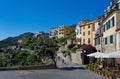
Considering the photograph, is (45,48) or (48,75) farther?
(45,48)

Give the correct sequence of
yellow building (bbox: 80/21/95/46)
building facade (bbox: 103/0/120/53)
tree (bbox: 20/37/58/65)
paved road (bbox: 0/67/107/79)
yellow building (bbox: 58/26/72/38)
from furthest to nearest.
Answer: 1. yellow building (bbox: 58/26/72/38)
2. yellow building (bbox: 80/21/95/46)
3. tree (bbox: 20/37/58/65)
4. building facade (bbox: 103/0/120/53)
5. paved road (bbox: 0/67/107/79)

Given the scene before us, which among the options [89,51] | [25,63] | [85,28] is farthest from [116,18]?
[85,28]

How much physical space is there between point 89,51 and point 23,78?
38742 mm

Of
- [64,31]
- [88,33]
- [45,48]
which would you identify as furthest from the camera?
[64,31]

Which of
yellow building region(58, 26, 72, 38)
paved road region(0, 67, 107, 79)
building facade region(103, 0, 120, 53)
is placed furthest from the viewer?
yellow building region(58, 26, 72, 38)

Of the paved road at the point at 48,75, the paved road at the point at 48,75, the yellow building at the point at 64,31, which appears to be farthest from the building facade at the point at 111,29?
the yellow building at the point at 64,31

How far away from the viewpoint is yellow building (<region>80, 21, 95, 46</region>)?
98.0 m

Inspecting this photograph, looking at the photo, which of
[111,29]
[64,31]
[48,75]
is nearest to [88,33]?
[111,29]

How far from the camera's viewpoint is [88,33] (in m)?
101

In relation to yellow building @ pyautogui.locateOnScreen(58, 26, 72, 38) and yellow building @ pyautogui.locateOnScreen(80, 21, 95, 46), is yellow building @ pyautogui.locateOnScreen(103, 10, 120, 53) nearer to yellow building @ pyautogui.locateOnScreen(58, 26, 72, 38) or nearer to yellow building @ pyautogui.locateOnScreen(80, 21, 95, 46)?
yellow building @ pyautogui.locateOnScreen(80, 21, 95, 46)

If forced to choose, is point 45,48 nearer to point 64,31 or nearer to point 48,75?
point 48,75

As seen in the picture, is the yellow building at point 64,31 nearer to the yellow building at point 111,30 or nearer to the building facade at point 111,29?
the building facade at point 111,29

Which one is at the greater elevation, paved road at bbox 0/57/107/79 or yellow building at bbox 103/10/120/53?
yellow building at bbox 103/10/120/53

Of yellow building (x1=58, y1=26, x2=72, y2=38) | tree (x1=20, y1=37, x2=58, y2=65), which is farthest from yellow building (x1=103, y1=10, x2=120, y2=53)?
yellow building (x1=58, y1=26, x2=72, y2=38)
